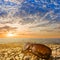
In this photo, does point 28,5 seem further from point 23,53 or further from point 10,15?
point 23,53

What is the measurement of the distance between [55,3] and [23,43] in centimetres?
59

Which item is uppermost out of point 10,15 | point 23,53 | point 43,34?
point 10,15

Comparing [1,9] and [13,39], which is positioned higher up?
[1,9]

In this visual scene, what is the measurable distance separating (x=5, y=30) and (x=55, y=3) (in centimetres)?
65

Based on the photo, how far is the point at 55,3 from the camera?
2.99 metres

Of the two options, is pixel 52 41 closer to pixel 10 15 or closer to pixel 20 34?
pixel 20 34

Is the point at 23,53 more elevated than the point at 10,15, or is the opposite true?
the point at 10,15

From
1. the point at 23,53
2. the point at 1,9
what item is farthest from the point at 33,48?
the point at 1,9

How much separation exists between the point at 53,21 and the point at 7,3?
1.84ft

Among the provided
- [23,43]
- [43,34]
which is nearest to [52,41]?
[43,34]

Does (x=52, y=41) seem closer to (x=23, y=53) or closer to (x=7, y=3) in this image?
(x=23, y=53)

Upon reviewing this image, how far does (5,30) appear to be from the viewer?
116 inches

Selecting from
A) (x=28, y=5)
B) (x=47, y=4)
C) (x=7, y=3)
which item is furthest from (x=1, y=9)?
(x=47, y=4)

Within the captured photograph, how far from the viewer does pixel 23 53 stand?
9.61ft
